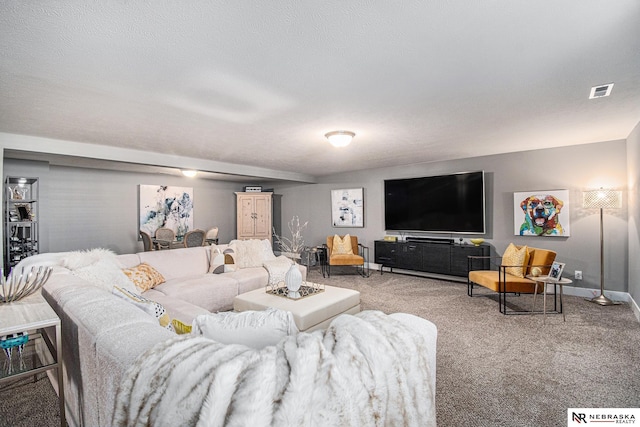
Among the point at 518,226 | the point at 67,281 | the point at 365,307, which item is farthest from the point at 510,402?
the point at 518,226

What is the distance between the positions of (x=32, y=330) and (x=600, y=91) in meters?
4.25

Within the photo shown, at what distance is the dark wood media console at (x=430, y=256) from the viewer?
16.7 ft

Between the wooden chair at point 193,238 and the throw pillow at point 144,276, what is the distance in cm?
224

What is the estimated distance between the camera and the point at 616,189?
4109 millimetres

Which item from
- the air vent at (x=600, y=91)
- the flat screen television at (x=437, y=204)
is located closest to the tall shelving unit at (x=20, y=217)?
the flat screen television at (x=437, y=204)

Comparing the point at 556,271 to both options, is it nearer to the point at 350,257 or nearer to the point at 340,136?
the point at 340,136

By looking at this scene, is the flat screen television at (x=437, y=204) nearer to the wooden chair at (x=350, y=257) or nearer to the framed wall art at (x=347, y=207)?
the framed wall art at (x=347, y=207)

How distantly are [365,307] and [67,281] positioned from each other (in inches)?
122

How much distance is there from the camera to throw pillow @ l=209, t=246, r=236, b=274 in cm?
424

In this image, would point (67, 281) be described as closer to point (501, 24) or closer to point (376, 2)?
point (376, 2)

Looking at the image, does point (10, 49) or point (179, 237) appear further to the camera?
point (179, 237)

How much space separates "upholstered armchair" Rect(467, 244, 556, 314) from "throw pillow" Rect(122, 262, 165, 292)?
4.03 m

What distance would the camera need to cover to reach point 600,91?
2.46m

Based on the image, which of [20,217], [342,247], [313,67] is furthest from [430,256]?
[20,217]
